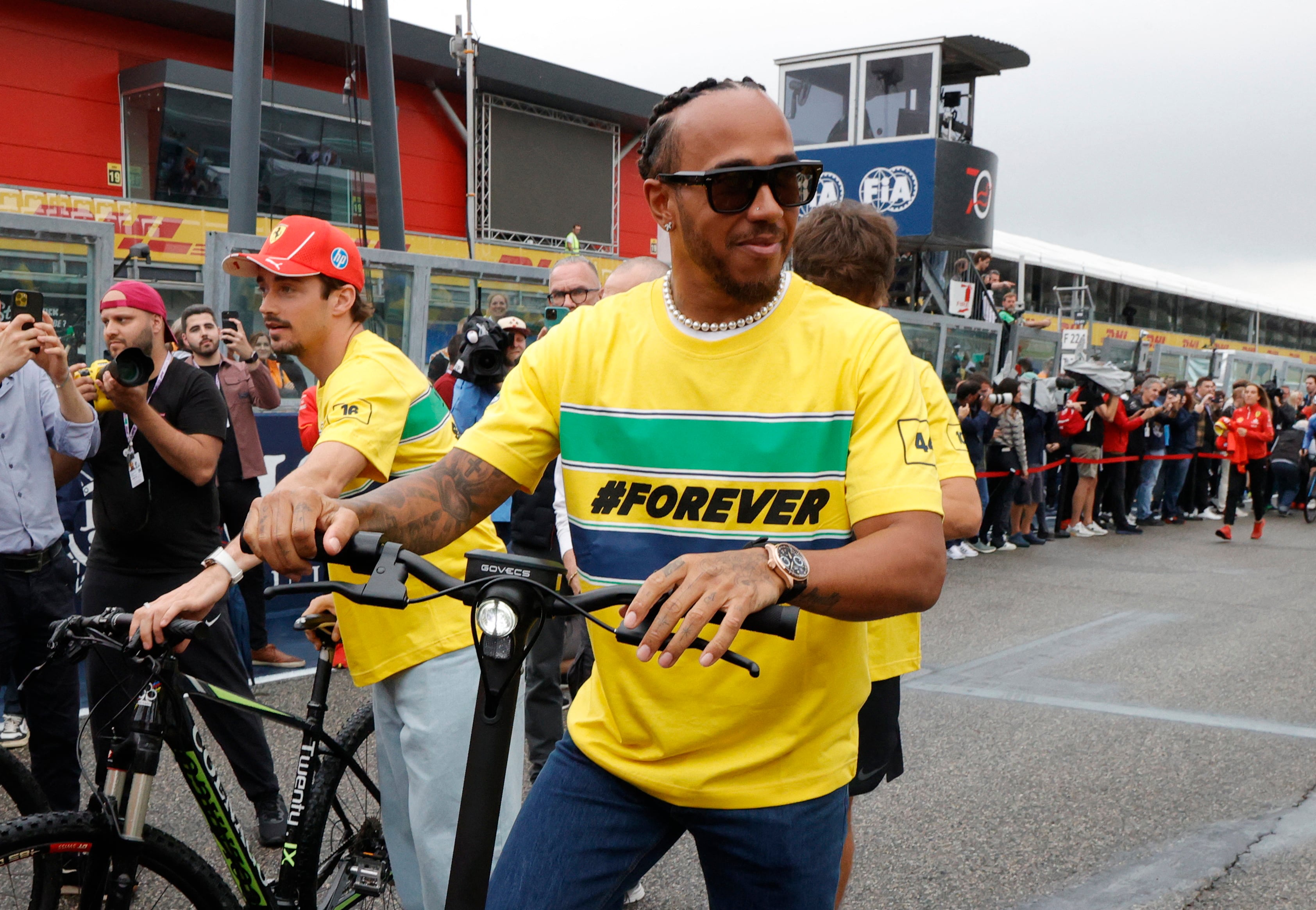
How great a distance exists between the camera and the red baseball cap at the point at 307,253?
2.79 m

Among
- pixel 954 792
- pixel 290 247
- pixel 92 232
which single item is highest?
pixel 92 232

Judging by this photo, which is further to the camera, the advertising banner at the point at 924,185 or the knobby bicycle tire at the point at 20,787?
the advertising banner at the point at 924,185

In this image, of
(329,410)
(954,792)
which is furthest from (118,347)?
(954,792)

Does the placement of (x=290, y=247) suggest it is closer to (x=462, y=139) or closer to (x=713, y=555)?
(x=713, y=555)

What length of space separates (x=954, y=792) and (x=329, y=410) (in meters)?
3.45

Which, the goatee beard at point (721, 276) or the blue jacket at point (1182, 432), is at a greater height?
the goatee beard at point (721, 276)

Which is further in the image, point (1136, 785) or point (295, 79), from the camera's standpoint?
point (295, 79)

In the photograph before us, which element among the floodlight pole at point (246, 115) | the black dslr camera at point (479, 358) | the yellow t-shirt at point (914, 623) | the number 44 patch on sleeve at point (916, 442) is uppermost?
the floodlight pole at point (246, 115)

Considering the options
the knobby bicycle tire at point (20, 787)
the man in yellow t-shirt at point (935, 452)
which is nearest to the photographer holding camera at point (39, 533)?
the knobby bicycle tire at point (20, 787)

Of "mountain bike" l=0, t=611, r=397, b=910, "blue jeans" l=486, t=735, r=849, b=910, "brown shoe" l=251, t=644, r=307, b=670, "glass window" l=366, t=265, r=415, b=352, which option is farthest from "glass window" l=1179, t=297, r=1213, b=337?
"blue jeans" l=486, t=735, r=849, b=910

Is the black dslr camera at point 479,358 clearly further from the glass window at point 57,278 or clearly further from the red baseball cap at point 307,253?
the glass window at point 57,278

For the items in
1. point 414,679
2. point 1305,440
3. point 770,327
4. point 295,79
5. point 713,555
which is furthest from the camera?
point 295,79

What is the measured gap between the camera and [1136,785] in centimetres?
502

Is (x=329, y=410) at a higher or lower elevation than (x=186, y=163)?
lower
